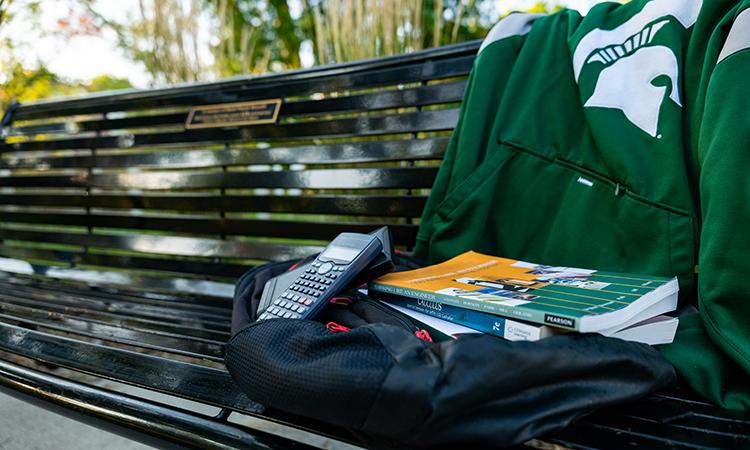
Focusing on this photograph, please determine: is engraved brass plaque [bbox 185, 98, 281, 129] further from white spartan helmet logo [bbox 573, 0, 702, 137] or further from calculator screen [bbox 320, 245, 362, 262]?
white spartan helmet logo [bbox 573, 0, 702, 137]

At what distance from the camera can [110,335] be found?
2.86 feet

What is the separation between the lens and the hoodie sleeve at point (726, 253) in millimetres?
626

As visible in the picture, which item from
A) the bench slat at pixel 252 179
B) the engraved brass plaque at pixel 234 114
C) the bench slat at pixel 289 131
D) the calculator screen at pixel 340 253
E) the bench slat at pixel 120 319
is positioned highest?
the engraved brass plaque at pixel 234 114

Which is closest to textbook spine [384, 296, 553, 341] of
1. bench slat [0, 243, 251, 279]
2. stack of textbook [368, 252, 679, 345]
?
stack of textbook [368, 252, 679, 345]

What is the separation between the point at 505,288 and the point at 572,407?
213 mm

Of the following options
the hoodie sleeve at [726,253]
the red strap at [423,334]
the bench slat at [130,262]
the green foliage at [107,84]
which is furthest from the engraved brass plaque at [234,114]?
the green foliage at [107,84]

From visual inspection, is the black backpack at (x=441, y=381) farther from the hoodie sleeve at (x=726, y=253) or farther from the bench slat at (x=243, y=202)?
the bench slat at (x=243, y=202)

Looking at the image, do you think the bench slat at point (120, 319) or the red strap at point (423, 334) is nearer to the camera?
the red strap at point (423, 334)

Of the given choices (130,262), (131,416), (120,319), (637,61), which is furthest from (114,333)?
(637,61)

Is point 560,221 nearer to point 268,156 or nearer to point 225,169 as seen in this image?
point 268,156

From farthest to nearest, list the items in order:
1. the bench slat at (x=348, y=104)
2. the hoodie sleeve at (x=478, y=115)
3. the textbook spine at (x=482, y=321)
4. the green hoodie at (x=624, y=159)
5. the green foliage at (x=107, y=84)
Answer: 1. the green foliage at (x=107, y=84)
2. the bench slat at (x=348, y=104)
3. the hoodie sleeve at (x=478, y=115)
4. the green hoodie at (x=624, y=159)
5. the textbook spine at (x=482, y=321)

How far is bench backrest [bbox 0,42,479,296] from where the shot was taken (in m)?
1.33

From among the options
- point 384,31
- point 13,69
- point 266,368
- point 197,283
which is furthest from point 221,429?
point 13,69

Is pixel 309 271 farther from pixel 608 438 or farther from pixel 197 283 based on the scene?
pixel 197 283
